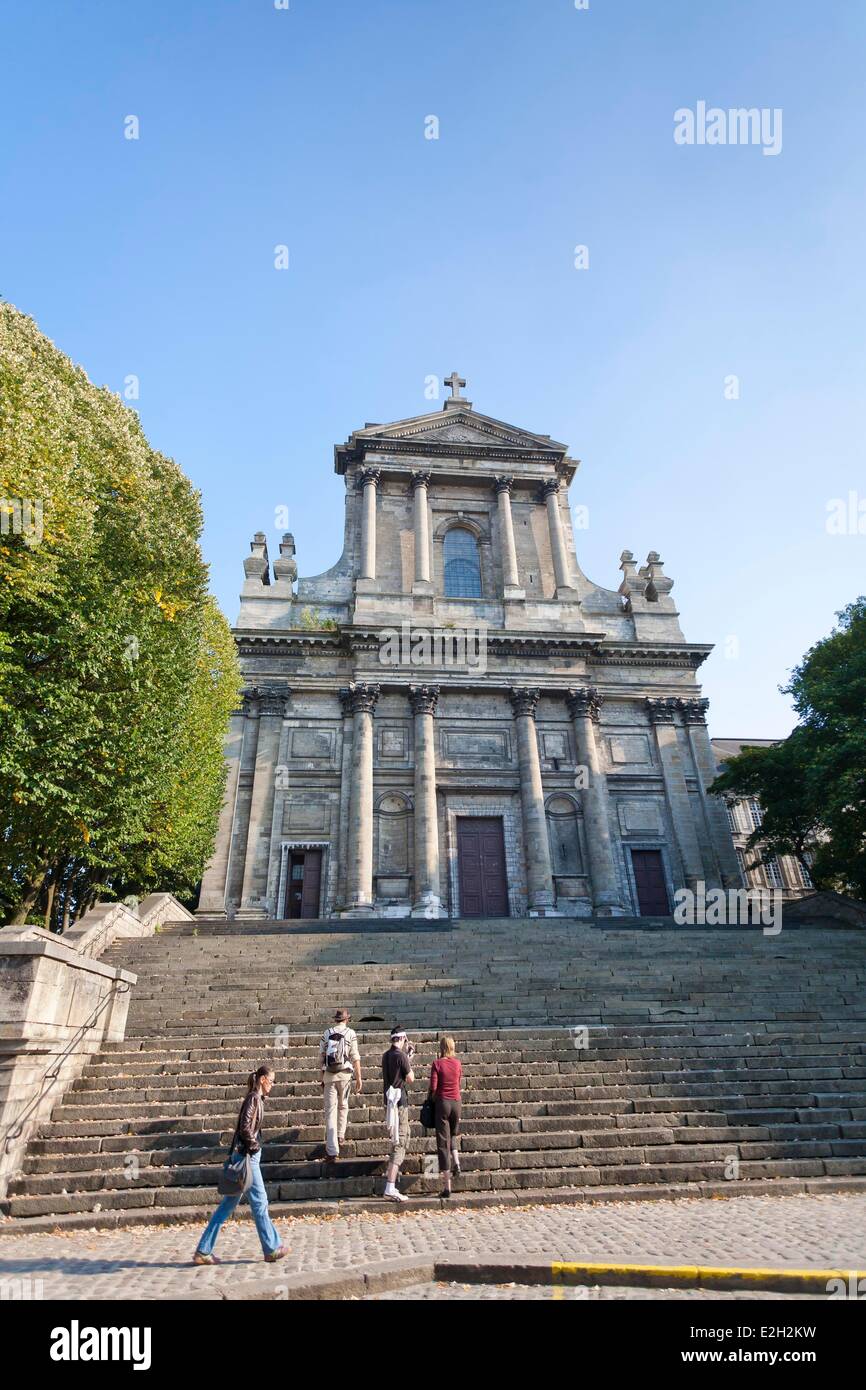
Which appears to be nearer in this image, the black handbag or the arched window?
the black handbag

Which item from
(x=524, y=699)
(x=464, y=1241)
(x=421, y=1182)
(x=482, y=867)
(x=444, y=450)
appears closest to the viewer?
(x=464, y=1241)

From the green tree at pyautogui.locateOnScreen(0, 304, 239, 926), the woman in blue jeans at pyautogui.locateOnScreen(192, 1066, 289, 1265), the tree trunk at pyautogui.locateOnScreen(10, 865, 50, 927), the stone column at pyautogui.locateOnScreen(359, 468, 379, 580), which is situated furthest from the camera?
the stone column at pyautogui.locateOnScreen(359, 468, 379, 580)

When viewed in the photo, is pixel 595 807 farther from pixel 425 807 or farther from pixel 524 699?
pixel 425 807

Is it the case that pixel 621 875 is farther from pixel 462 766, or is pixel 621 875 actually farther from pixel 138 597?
pixel 138 597

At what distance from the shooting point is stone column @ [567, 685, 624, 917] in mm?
24562

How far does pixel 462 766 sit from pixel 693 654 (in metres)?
10.4

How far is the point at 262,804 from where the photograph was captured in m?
25.3

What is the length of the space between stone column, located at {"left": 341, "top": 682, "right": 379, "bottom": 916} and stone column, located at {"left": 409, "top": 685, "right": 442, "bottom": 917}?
1.54 meters

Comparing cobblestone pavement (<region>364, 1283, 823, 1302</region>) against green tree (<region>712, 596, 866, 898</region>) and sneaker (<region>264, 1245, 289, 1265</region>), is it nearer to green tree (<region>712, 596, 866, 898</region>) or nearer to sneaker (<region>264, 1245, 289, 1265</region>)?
sneaker (<region>264, 1245, 289, 1265</region>)

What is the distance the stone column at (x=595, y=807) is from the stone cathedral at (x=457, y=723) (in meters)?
0.07

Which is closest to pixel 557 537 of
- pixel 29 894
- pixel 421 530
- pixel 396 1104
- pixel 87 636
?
pixel 421 530

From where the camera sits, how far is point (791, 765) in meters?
23.3

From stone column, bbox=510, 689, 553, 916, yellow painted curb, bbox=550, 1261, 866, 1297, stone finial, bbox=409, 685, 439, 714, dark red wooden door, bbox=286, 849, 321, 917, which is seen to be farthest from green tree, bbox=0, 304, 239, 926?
stone column, bbox=510, 689, 553, 916

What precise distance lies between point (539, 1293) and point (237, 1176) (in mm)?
2439
